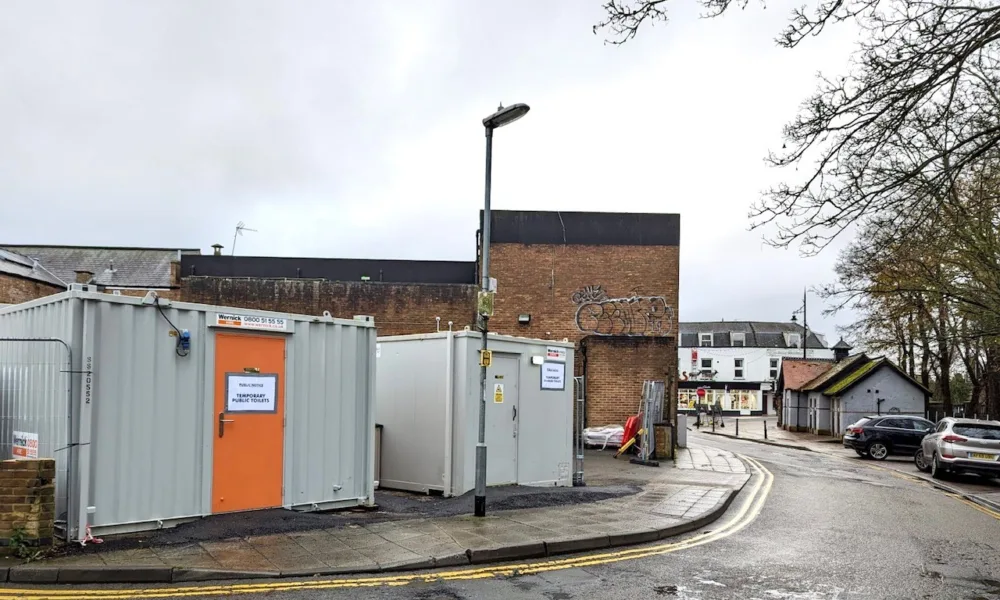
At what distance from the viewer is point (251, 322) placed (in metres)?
10.0

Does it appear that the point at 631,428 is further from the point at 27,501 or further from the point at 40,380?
the point at 27,501

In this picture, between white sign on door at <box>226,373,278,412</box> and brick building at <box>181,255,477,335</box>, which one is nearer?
white sign on door at <box>226,373,278,412</box>

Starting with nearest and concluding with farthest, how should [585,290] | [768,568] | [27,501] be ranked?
1. [27,501]
2. [768,568]
3. [585,290]

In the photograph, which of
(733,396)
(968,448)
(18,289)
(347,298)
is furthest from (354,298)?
(733,396)

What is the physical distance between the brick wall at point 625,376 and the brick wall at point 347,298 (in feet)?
19.0

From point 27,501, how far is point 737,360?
78.7m

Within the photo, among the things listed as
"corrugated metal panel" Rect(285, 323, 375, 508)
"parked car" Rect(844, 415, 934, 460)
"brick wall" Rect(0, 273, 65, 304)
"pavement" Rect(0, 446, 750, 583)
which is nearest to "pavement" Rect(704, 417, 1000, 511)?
"parked car" Rect(844, 415, 934, 460)

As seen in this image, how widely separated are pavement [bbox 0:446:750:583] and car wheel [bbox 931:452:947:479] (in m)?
11.4

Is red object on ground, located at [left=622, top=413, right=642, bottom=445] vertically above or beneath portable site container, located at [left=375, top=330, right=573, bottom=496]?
beneath

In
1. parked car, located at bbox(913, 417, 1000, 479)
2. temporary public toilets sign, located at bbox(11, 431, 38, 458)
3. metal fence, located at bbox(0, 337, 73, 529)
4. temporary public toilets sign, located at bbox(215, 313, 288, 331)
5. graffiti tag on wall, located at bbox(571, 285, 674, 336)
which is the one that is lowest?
parked car, located at bbox(913, 417, 1000, 479)

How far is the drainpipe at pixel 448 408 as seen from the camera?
12555 millimetres

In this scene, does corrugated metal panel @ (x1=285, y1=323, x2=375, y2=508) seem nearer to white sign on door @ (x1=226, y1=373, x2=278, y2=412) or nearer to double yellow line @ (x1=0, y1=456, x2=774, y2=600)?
white sign on door @ (x1=226, y1=373, x2=278, y2=412)

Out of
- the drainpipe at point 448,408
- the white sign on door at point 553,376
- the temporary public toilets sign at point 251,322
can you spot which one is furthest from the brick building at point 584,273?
the temporary public toilets sign at point 251,322

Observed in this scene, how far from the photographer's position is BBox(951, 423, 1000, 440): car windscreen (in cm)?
1990
